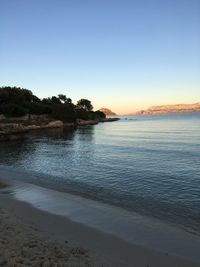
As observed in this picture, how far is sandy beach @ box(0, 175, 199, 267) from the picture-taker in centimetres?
984

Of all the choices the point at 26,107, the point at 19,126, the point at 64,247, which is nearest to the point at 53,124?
the point at 26,107

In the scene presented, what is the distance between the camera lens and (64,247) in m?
11.1

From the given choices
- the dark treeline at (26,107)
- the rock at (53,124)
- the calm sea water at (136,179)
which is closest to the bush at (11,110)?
the dark treeline at (26,107)

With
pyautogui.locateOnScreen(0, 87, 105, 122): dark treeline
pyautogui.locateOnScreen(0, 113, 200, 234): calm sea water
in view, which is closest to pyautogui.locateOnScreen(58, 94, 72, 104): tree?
pyautogui.locateOnScreen(0, 87, 105, 122): dark treeline

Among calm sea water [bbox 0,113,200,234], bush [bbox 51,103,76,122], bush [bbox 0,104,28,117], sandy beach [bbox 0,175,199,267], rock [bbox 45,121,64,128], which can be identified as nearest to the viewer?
sandy beach [bbox 0,175,199,267]

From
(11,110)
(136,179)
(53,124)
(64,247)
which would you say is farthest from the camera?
(53,124)

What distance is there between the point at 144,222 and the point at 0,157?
32302 mm

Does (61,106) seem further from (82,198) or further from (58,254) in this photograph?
(58,254)

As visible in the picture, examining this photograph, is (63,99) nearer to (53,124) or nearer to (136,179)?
(53,124)

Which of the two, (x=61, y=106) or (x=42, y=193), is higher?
(x=61, y=106)

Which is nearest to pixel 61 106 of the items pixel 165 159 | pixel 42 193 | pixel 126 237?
pixel 165 159

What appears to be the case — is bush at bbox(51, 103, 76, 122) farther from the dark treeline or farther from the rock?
the rock

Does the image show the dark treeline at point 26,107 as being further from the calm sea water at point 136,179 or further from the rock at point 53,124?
the calm sea water at point 136,179

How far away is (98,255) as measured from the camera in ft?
→ 35.4
